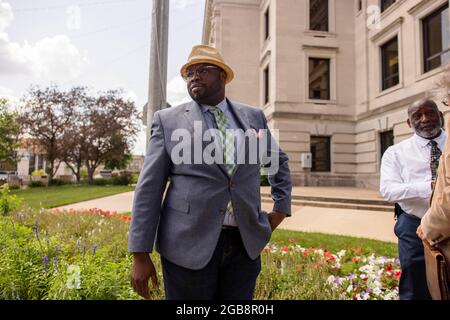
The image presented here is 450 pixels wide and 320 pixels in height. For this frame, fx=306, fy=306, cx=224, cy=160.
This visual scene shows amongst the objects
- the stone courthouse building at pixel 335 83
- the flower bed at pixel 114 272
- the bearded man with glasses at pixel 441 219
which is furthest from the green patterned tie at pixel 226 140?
the stone courthouse building at pixel 335 83

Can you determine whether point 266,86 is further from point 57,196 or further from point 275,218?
point 275,218

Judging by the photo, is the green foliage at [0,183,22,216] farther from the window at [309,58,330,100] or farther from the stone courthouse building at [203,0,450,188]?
the window at [309,58,330,100]

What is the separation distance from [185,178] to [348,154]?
58.7 feet

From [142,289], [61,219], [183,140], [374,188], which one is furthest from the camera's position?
[374,188]

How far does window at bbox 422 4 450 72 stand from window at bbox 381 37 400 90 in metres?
1.89

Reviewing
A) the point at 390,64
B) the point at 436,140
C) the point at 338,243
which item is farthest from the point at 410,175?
the point at 390,64

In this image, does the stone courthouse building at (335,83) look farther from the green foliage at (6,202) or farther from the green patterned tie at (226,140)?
the green patterned tie at (226,140)

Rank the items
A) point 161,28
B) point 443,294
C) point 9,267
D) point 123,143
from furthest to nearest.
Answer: point 123,143
point 161,28
point 9,267
point 443,294

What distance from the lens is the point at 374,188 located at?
16031mm

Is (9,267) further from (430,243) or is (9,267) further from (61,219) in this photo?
(61,219)

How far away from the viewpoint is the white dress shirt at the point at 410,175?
7.92 feet

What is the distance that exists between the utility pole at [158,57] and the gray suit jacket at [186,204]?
1.85m

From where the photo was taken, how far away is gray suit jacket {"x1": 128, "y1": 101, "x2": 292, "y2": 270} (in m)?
1.68

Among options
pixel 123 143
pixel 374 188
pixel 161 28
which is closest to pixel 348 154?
pixel 374 188
